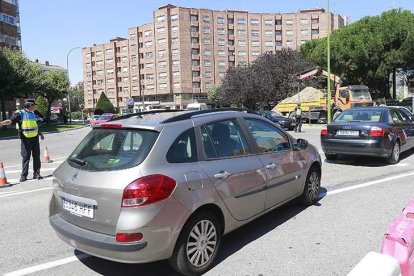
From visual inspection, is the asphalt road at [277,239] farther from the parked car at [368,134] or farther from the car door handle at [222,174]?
the parked car at [368,134]

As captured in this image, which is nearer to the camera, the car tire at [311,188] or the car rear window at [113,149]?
the car rear window at [113,149]

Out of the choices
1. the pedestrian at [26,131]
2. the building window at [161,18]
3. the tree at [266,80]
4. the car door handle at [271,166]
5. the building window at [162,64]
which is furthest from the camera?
the building window at [162,64]

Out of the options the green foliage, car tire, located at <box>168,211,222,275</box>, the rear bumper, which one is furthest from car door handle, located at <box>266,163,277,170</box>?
the green foliage

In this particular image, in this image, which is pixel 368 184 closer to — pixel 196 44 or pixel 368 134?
pixel 368 134

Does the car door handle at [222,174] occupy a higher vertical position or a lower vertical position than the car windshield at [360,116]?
lower

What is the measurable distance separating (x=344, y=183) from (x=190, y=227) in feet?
16.7

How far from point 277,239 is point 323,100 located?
31003 millimetres

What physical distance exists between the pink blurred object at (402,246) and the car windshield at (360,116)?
8008mm

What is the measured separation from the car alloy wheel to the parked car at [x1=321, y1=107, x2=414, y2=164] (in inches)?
269

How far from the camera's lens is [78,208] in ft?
12.5

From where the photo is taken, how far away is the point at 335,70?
4719cm

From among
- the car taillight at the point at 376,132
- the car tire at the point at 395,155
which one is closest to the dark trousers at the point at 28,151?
the car taillight at the point at 376,132

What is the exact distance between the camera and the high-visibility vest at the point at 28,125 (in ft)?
29.9

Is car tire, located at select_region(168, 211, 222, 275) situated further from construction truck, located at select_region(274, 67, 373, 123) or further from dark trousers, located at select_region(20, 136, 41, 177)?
construction truck, located at select_region(274, 67, 373, 123)
